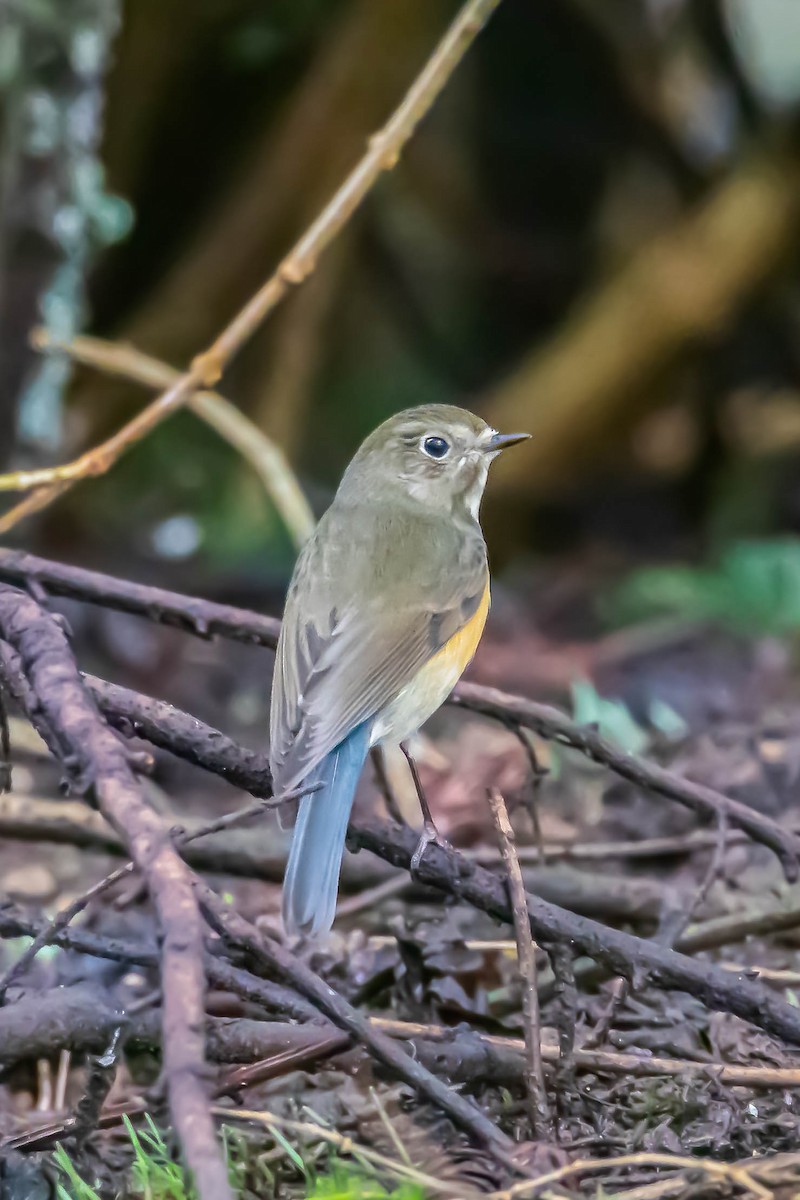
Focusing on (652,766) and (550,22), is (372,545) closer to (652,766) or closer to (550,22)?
(652,766)

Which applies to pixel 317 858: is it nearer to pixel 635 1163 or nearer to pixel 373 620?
pixel 635 1163

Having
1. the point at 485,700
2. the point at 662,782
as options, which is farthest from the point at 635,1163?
the point at 485,700

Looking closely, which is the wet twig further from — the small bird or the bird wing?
the bird wing

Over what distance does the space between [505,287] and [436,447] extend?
17.4 feet

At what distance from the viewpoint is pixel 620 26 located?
728cm

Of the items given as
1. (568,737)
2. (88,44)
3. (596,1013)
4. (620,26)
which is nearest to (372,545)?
(568,737)

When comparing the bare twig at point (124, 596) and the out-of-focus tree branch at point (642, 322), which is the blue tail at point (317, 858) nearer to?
the bare twig at point (124, 596)

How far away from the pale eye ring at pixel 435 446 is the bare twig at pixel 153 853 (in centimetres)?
174

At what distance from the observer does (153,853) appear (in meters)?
1.61

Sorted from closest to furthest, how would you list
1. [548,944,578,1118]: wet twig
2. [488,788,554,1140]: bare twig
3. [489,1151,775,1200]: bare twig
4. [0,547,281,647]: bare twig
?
[489,1151,775,1200]: bare twig < [488,788,554,1140]: bare twig < [548,944,578,1118]: wet twig < [0,547,281,647]: bare twig

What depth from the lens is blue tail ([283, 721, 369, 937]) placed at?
7.51 ft

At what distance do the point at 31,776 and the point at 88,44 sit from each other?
259cm

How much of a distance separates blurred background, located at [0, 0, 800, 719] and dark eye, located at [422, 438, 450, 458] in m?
2.43

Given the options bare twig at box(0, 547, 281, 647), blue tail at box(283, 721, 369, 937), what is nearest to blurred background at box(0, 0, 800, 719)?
bare twig at box(0, 547, 281, 647)
